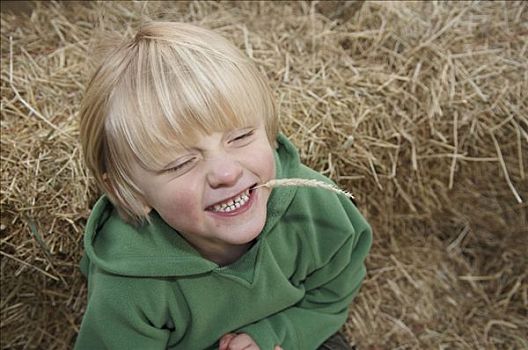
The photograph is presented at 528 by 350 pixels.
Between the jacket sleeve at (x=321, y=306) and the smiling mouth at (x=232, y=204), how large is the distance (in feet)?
1.42

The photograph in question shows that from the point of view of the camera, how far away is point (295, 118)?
227 cm

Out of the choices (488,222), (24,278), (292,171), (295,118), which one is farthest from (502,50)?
(24,278)

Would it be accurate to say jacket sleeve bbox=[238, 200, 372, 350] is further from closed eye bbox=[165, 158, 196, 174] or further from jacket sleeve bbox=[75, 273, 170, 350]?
closed eye bbox=[165, 158, 196, 174]

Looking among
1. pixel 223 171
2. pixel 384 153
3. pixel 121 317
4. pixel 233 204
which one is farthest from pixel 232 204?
pixel 384 153

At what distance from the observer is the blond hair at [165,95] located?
150 centimetres

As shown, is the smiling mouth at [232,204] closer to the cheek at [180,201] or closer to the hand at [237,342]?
the cheek at [180,201]

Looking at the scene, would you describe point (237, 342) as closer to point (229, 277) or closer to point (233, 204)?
point (229, 277)

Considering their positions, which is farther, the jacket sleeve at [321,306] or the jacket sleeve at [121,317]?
the jacket sleeve at [321,306]

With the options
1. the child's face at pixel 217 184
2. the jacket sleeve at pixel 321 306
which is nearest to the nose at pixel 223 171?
the child's face at pixel 217 184

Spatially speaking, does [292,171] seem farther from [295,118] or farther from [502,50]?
[502,50]

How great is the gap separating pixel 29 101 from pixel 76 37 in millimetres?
491

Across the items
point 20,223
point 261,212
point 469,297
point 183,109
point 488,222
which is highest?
point 183,109

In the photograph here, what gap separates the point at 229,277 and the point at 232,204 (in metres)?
0.30

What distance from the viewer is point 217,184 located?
1499 mm
